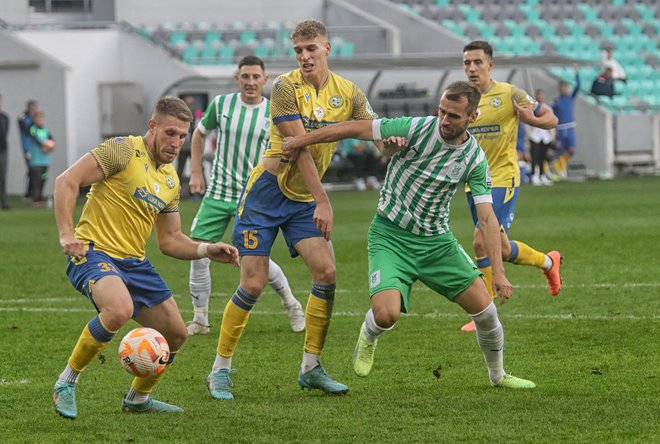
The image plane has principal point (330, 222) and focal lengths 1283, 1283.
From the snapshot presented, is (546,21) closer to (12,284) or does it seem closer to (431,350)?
(12,284)

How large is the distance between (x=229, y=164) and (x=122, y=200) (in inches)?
136

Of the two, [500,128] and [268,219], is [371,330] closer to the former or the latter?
[268,219]

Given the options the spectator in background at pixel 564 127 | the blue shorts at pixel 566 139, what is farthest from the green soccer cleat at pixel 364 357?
the blue shorts at pixel 566 139

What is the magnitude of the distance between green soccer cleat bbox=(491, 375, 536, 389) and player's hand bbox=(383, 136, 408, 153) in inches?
57.2

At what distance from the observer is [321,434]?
617 centimetres

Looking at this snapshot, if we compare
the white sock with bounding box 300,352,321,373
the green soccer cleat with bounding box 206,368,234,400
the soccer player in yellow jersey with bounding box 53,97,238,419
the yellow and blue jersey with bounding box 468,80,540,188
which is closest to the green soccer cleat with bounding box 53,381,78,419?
the soccer player in yellow jersey with bounding box 53,97,238,419

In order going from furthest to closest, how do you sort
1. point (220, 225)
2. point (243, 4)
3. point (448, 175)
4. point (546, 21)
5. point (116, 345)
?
point (546, 21) < point (243, 4) < point (220, 225) < point (116, 345) < point (448, 175)

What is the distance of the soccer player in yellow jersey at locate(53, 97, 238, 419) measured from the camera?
257 inches

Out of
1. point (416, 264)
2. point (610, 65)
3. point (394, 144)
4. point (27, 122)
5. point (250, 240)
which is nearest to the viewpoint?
point (394, 144)

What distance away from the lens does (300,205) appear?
7.58 meters

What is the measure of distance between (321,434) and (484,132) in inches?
169

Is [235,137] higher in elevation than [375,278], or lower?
higher

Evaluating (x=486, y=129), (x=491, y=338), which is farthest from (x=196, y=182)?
(x=491, y=338)

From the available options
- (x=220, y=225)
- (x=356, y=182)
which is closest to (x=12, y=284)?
(x=220, y=225)
